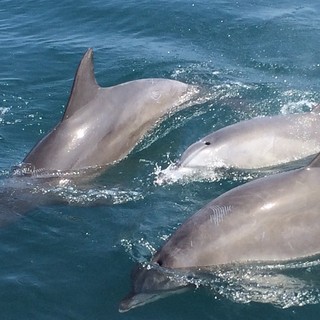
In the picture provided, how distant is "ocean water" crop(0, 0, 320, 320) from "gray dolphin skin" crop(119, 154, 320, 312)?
29 cm

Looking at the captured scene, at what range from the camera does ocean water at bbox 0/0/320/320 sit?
962 centimetres

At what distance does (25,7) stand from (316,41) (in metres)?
12.3

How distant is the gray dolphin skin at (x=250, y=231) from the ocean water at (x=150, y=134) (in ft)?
0.94

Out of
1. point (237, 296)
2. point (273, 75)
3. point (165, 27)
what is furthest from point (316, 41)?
point (237, 296)

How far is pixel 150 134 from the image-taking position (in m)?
15.2

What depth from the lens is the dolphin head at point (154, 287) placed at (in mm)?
9375

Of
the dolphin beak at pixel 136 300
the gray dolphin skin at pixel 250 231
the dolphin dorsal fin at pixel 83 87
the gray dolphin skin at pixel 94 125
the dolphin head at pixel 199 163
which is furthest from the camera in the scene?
the dolphin dorsal fin at pixel 83 87

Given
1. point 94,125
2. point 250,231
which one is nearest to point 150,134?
point 94,125

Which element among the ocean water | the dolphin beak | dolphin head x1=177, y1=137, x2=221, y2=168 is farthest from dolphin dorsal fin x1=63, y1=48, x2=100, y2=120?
the dolphin beak

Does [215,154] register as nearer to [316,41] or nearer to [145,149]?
[145,149]

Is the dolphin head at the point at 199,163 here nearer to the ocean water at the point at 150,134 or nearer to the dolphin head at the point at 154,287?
the ocean water at the point at 150,134

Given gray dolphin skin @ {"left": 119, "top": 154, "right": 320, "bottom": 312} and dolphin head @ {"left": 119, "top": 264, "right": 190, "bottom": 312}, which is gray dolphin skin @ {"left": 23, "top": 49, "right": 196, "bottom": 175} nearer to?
gray dolphin skin @ {"left": 119, "top": 154, "right": 320, "bottom": 312}

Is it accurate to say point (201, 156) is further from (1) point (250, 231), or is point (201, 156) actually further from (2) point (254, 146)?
(1) point (250, 231)

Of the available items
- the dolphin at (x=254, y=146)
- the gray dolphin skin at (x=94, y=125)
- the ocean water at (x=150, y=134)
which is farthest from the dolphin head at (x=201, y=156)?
the gray dolphin skin at (x=94, y=125)
